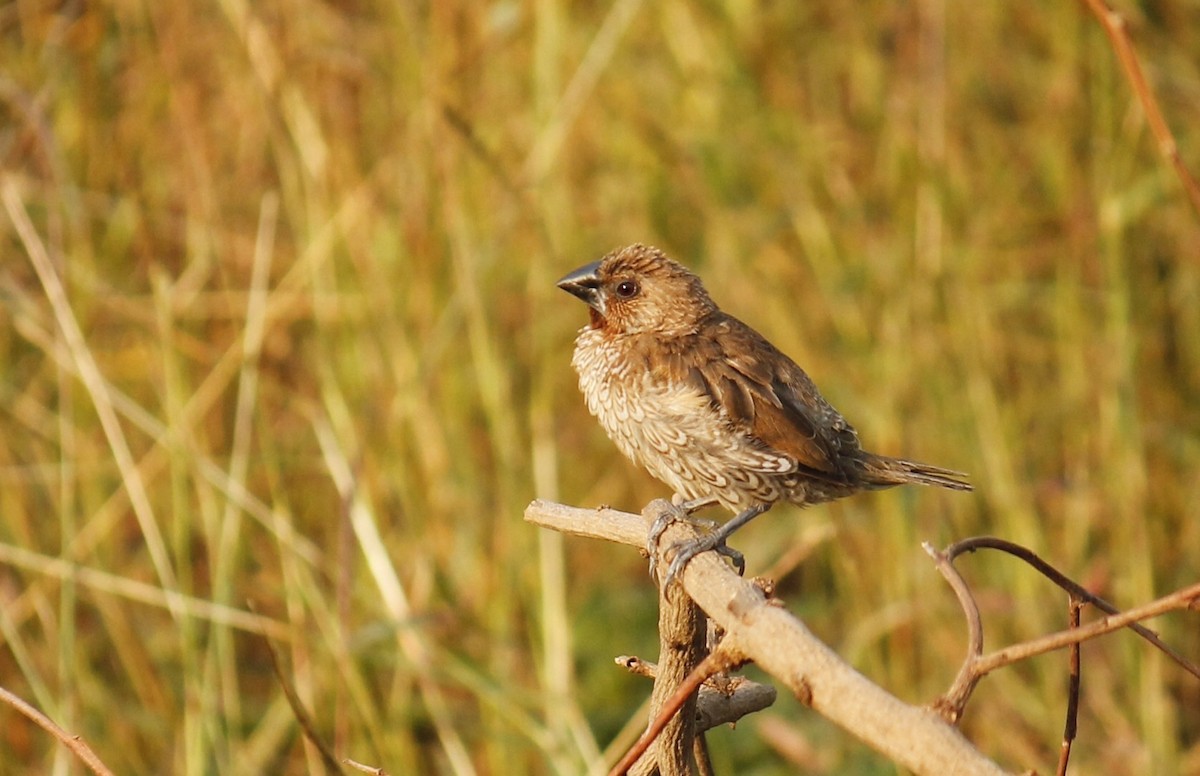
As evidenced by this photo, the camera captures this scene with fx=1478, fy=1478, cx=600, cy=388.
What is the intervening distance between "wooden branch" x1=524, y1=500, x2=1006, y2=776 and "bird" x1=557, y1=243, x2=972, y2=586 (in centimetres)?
117

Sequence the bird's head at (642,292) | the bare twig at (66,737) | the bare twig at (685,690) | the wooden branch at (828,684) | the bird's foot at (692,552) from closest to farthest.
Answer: the wooden branch at (828,684)
the bare twig at (685,690)
the bare twig at (66,737)
the bird's foot at (692,552)
the bird's head at (642,292)

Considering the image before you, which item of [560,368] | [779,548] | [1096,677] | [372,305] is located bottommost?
[1096,677]

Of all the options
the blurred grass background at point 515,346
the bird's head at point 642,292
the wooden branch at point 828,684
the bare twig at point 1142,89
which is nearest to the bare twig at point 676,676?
the wooden branch at point 828,684

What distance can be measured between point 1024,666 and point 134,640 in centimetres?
256

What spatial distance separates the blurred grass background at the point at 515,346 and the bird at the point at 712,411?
2.47ft

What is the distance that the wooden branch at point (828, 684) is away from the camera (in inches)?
46.5

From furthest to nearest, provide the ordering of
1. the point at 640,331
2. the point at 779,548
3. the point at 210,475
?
1. the point at 779,548
2. the point at 210,475
3. the point at 640,331

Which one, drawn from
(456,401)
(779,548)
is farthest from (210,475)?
(779,548)

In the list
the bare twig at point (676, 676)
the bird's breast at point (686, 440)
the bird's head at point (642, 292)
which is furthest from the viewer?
the bird's head at point (642, 292)

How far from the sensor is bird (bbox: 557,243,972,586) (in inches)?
115

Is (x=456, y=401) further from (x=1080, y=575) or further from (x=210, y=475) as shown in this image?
(x=1080, y=575)

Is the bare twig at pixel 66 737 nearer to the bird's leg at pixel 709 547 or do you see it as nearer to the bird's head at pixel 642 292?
the bird's leg at pixel 709 547

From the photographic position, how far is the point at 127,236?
15.7ft

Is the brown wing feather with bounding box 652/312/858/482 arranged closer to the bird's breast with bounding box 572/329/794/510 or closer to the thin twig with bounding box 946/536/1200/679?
the bird's breast with bounding box 572/329/794/510
